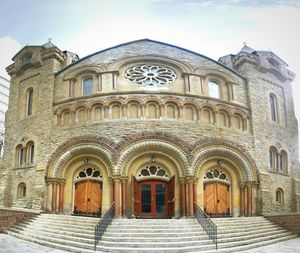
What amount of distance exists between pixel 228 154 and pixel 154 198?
4650 mm

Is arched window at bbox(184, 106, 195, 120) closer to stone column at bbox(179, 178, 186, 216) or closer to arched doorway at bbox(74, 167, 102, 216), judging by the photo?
stone column at bbox(179, 178, 186, 216)

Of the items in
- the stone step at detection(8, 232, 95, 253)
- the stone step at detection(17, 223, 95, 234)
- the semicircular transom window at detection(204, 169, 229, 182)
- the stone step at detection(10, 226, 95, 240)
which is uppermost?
the semicircular transom window at detection(204, 169, 229, 182)

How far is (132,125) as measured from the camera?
17.3 meters

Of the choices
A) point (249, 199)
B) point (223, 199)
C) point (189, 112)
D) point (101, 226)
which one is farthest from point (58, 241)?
point (249, 199)

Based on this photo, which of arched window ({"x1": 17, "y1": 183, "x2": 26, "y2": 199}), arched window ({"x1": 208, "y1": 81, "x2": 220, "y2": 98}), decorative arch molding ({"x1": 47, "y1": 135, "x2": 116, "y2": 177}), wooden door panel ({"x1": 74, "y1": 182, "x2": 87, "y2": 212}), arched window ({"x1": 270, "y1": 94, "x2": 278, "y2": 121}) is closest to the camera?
decorative arch molding ({"x1": 47, "y1": 135, "x2": 116, "y2": 177})

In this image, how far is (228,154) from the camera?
57.7 feet

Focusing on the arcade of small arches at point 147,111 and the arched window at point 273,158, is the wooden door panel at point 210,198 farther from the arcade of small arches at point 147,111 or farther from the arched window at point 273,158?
the arched window at point 273,158

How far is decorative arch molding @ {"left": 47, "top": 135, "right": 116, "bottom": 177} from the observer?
16.9m

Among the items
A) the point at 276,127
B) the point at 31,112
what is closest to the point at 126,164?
the point at 31,112

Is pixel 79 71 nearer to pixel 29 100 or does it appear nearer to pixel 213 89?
pixel 29 100

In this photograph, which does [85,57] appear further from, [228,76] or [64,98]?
[228,76]

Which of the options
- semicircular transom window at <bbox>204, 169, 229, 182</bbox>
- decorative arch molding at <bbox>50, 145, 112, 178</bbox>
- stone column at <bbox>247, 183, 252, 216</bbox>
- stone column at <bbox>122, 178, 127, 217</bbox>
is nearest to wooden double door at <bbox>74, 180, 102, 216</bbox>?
decorative arch molding at <bbox>50, 145, 112, 178</bbox>

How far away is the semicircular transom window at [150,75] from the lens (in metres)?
19.2

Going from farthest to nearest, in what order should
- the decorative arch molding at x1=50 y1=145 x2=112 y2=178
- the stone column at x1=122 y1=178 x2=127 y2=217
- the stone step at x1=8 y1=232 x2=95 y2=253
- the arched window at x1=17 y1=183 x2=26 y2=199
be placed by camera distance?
the arched window at x1=17 y1=183 x2=26 y2=199 → the decorative arch molding at x1=50 y1=145 x2=112 y2=178 → the stone column at x1=122 y1=178 x2=127 y2=217 → the stone step at x1=8 y1=232 x2=95 y2=253
